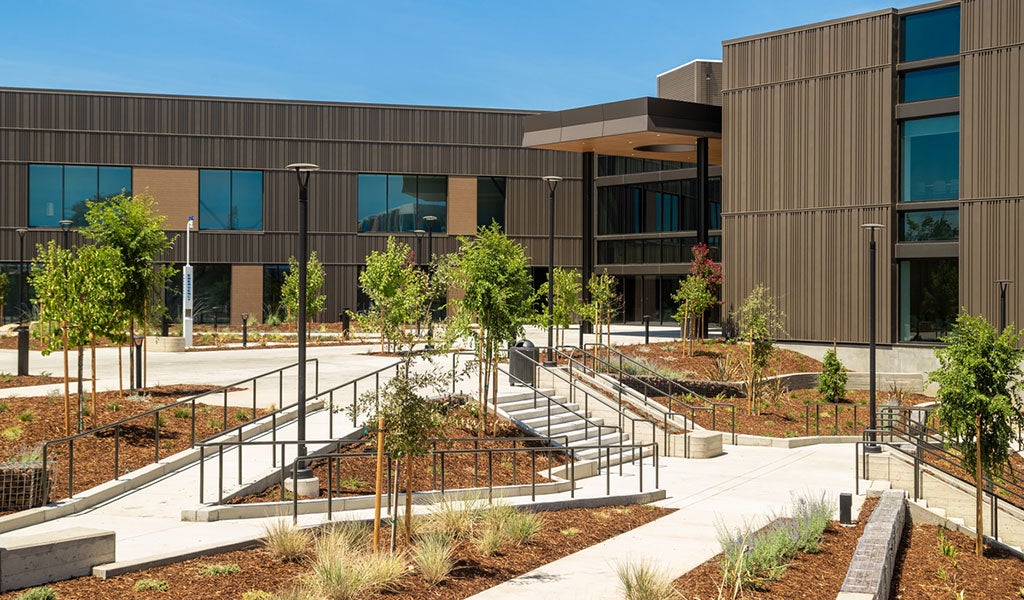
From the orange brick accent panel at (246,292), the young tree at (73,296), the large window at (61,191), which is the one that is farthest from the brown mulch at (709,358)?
the large window at (61,191)

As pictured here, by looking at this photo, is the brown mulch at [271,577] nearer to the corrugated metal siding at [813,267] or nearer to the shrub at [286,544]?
the shrub at [286,544]

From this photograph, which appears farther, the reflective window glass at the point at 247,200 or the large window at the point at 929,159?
the reflective window glass at the point at 247,200

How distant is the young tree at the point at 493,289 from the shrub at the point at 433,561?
9.08m

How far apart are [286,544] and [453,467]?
6.88 metres

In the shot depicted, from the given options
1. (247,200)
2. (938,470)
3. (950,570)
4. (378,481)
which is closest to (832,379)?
(938,470)

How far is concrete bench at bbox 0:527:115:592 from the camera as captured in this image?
31.9 feet

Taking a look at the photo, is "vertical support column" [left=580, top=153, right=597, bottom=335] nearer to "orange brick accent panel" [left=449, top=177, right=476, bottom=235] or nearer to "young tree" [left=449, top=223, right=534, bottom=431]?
"orange brick accent panel" [left=449, top=177, right=476, bottom=235]

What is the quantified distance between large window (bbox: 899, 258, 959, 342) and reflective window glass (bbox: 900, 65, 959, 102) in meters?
5.50

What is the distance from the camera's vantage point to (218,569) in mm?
10461

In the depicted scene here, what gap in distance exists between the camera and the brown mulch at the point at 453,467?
15.0m

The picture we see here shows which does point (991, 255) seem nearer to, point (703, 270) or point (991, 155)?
point (991, 155)

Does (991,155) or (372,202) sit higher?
(372,202)

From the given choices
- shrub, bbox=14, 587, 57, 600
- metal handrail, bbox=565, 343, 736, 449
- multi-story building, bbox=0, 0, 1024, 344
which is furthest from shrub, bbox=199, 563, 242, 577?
multi-story building, bbox=0, 0, 1024, 344

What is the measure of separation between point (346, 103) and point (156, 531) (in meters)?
42.7
